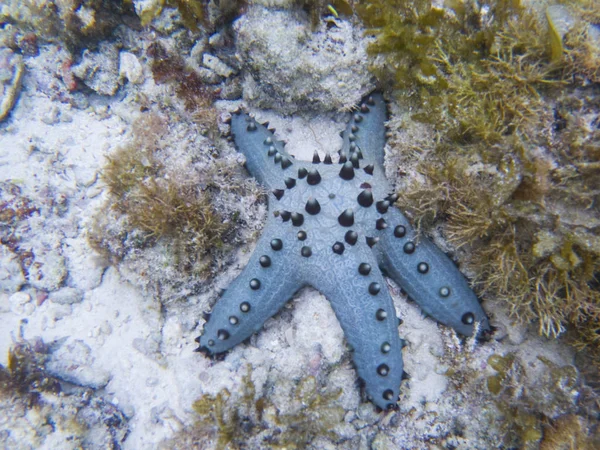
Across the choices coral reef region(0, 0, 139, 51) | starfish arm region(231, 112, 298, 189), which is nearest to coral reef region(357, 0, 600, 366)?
starfish arm region(231, 112, 298, 189)

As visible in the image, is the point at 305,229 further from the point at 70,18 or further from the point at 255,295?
the point at 70,18

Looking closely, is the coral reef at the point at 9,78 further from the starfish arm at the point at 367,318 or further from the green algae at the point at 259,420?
the starfish arm at the point at 367,318

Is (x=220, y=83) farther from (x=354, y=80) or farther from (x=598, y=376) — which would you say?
(x=598, y=376)

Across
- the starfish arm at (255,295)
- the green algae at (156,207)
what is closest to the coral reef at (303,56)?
the green algae at (156,207)

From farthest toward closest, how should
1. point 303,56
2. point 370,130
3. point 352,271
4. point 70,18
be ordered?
point 70,18 → point 370,130 → point 303,56 → point 352,271

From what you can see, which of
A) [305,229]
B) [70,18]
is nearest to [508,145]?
[305,229]

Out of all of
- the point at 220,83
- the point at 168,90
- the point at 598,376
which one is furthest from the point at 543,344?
the point at 168,90
